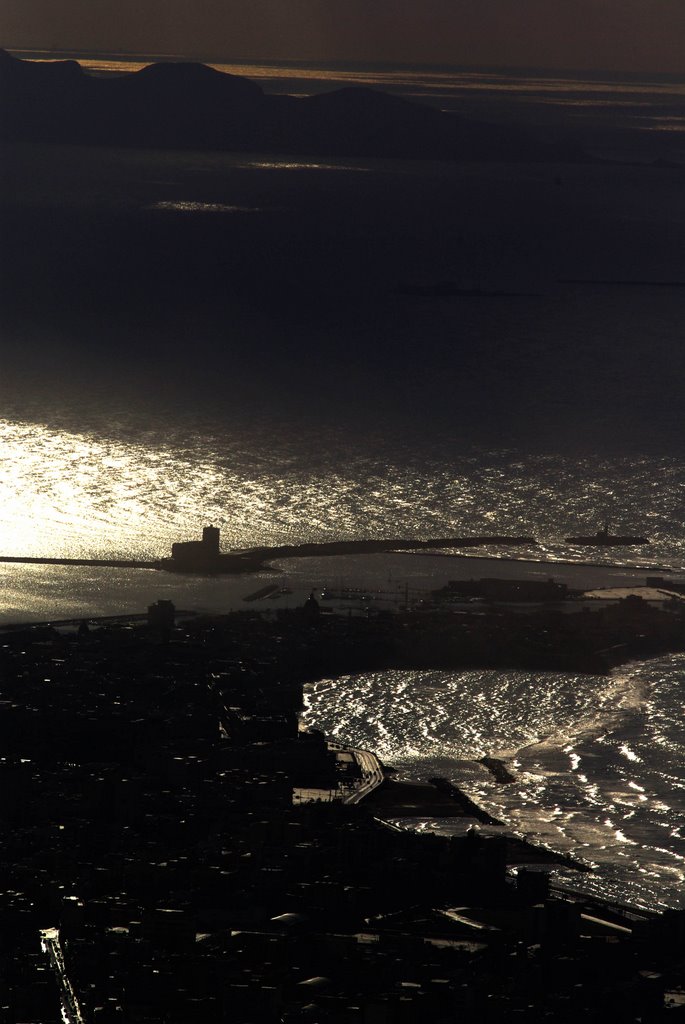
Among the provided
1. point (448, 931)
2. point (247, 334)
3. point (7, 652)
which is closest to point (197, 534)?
point (7, 652)

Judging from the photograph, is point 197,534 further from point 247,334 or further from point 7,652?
point 247,334

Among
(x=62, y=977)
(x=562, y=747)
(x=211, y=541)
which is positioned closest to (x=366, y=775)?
(x=562, y=747)

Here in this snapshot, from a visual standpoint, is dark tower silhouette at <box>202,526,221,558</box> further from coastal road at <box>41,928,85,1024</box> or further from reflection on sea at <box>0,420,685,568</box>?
coastal road at <box>41,928,85,1024</box>

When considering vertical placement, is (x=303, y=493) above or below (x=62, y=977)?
below

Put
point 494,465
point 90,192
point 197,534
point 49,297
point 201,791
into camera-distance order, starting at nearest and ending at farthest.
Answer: point 201,791, point 197,534, point 494,465, point 49,297, point 90,192

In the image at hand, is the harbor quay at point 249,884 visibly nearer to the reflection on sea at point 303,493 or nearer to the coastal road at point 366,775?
the coastal road at point 366,775

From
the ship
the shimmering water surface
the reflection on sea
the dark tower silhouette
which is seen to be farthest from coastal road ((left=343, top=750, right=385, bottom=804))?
the ship

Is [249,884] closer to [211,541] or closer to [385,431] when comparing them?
[211,541]

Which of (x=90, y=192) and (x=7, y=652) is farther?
(x=90, y=192)
